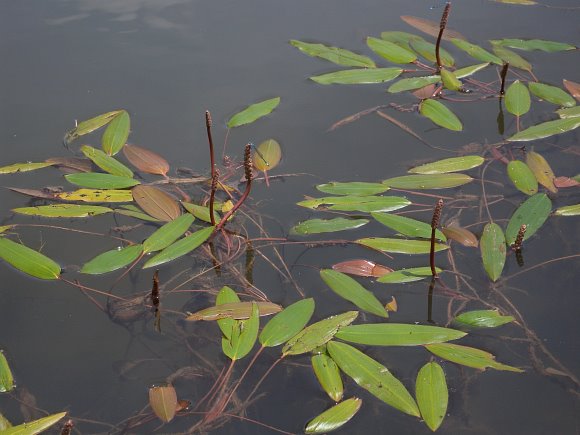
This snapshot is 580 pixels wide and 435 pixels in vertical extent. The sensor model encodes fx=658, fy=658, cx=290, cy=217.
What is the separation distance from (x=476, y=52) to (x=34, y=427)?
2157 mm

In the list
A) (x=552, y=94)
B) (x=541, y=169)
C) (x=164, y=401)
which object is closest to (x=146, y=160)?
(x=164, y=401)

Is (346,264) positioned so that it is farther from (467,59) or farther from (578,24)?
(578,24)

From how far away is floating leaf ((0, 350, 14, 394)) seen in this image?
60.6 inches

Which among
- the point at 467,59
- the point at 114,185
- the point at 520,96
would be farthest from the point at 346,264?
the point at 467,59

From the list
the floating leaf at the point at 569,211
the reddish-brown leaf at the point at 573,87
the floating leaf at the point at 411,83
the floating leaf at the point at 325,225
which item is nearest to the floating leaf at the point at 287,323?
the floating leaf at the point at 325,225

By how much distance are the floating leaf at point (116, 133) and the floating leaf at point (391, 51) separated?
3.48ft

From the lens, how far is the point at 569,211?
198 centimetres

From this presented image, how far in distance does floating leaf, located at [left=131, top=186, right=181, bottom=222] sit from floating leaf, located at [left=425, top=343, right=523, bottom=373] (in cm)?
87

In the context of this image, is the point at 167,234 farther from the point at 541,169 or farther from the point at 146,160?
the point at 541,169

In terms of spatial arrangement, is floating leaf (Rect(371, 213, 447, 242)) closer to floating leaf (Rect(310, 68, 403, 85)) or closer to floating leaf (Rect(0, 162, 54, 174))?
floating leaf (Rect(310, 68, 403, 85))

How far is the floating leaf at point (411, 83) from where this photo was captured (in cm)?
254

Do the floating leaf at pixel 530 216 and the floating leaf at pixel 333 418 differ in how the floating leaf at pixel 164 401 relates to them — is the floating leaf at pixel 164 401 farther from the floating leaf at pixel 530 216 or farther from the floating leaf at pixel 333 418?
the floating leaf at pixel 530 216

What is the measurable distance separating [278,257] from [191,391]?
50 centimetres

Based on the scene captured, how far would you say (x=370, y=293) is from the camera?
174cm
